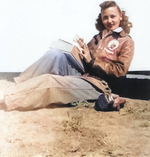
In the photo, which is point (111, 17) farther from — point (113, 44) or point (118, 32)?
point (113, 44)

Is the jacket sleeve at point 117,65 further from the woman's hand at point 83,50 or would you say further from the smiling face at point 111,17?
the smiling face at point 111,17

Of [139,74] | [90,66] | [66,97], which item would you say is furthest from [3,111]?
[139,74]

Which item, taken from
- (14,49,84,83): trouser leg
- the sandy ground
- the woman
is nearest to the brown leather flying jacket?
the woman

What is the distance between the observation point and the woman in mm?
2320

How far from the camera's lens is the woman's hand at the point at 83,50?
8.14ft

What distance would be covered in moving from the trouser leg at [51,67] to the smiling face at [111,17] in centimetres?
63

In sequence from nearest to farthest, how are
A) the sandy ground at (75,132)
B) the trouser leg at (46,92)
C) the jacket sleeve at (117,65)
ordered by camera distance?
the sandy ground at (75,132) → the trouser leg at (46,92) → the jacket sleeve at (117,65)

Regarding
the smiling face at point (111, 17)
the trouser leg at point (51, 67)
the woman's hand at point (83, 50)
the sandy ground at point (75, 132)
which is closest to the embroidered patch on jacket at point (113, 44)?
the smiling face at point (111, 17)

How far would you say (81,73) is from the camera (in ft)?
8.25

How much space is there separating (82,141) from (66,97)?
1.62 ft

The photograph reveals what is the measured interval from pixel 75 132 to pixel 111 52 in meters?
0.98

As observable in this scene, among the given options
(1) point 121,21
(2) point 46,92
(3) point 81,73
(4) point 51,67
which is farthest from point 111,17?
(2) point 46,92

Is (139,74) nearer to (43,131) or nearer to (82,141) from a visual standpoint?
(82,141)

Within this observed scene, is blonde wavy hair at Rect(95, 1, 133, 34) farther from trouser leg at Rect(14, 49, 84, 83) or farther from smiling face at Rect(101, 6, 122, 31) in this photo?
trouser leg at Rect(14, 49, 84, 83)
